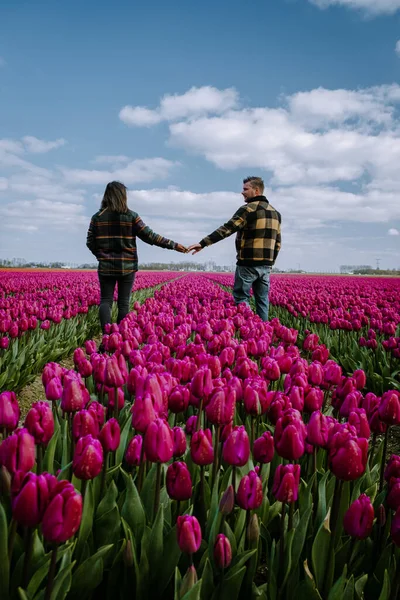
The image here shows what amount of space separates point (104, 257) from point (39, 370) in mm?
1725

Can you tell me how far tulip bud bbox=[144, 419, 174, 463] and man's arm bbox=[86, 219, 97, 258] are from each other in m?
5.16

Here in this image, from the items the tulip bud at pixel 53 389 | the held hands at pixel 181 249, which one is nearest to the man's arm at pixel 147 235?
the held hands at pixel 181 249

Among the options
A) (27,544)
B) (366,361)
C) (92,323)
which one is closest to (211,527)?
(27,544)

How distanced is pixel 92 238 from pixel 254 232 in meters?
2.40

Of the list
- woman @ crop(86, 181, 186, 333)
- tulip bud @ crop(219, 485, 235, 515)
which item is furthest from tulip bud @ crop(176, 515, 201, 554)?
woman @ crop(86, 181, 186, 333)

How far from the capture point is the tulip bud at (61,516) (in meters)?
1.13

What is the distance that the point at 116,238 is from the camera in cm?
632

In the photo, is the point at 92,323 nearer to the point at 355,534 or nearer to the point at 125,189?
the point at 125,189

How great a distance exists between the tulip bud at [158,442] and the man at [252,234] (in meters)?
5.59

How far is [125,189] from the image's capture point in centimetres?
624

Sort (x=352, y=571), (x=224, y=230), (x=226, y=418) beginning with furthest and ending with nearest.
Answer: (x=224, y=230), (x=226, y=418), (x=352, y=571)

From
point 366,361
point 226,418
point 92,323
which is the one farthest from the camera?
point 92,323

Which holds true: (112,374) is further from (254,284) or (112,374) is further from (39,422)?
(254,284)

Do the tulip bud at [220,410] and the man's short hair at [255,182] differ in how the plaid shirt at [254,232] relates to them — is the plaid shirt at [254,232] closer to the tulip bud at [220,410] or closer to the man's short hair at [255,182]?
the man's short hair at [255,182]
